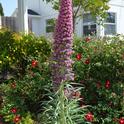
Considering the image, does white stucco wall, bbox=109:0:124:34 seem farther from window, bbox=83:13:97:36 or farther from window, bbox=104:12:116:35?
window, bbox=83:13:97:36

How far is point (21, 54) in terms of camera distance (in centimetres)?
784

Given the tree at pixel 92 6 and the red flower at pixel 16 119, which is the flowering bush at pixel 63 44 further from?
the tree at pixel 92 6

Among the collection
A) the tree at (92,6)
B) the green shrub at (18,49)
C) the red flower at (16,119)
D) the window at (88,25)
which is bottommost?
the red flower at (16,119)

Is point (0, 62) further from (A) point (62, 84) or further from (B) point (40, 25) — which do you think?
(B) point (40, 25)

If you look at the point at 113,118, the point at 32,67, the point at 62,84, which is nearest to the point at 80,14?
the point at 32,67

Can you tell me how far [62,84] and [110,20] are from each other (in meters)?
20.5

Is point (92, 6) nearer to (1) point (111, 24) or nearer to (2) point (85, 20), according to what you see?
(2) point (85, 20)

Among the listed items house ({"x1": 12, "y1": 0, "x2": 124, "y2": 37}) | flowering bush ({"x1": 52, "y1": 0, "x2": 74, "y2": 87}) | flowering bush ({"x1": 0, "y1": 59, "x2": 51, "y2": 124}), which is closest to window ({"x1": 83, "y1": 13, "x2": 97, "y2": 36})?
house ({"x1": 12, "y1": 0, "x2": 124, "y2": 37})

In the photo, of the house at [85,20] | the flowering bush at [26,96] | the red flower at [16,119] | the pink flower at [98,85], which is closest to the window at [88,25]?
the house at [85,20]

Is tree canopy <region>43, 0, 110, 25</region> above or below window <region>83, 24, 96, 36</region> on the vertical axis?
above

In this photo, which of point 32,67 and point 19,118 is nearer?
point 19,118

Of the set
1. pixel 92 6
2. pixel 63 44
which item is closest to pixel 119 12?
pixel 92 6

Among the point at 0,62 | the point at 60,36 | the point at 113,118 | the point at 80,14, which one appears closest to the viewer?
the point at 60,36

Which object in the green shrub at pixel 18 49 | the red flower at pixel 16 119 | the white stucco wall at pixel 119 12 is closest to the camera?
the red flower at pixel 16 119
